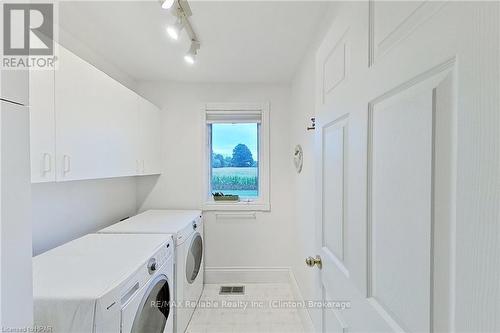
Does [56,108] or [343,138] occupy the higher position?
[56,108]

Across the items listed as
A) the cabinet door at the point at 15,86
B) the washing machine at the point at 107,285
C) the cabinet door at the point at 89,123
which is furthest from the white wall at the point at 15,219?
the cabinet door at the point at 89,123

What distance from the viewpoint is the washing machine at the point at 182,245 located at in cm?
194

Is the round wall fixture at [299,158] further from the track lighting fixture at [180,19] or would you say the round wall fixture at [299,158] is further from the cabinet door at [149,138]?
the cabinet door at [149,138]

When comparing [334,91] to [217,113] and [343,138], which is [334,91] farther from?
[217,113]

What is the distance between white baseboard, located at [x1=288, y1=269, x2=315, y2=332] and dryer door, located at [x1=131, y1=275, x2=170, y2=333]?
112cm

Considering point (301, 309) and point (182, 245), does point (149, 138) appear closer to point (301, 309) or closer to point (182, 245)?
point (182, 245)

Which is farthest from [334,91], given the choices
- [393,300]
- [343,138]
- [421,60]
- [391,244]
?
[393,300]

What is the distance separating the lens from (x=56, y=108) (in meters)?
1.35

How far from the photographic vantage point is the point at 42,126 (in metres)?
1.26

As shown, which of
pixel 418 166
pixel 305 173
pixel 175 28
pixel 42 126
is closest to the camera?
pixel 418 166

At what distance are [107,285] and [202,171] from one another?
2007 mm

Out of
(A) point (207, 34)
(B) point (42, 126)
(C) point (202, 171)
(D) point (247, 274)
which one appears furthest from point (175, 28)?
(D) point (247, 274)

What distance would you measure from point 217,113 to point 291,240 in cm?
174

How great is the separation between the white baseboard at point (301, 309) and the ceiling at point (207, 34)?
219 cm
